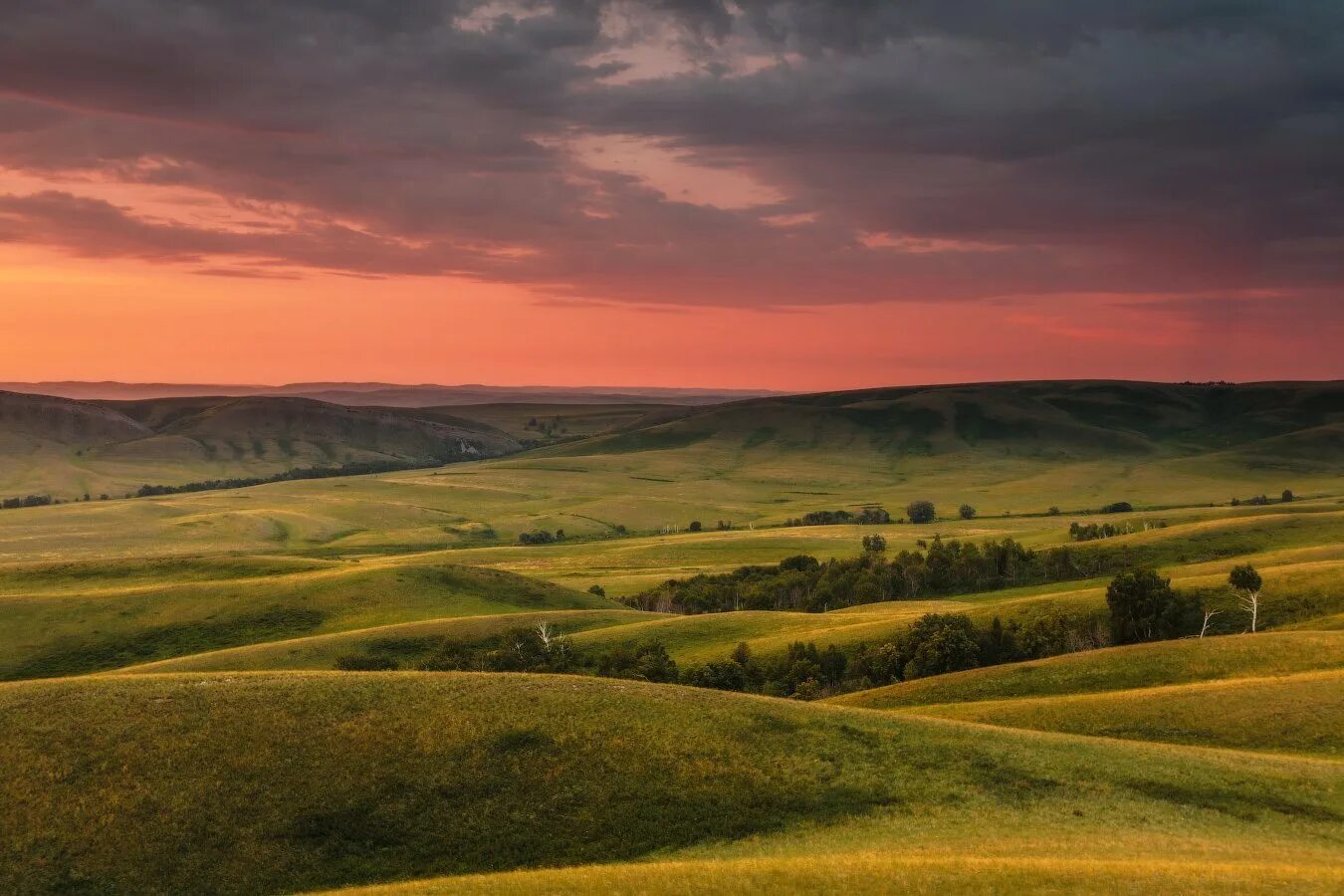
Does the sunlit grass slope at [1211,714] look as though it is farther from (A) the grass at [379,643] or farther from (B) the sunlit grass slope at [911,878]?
(A) the grass at [379,643]

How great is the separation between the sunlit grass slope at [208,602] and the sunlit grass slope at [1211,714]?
340 feet

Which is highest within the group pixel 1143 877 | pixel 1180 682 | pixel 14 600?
pixel 1143 877

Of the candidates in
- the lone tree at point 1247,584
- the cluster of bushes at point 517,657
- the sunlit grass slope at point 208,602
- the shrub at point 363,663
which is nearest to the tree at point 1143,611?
the lone tree at point 1247,584

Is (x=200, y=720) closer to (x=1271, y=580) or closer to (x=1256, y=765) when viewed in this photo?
(x=1256, y=765)

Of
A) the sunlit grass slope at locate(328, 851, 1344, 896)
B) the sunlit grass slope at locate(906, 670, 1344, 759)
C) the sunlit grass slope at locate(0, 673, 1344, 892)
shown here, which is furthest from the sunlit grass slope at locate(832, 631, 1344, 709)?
the sunlit grass slope at locate(328, 851, 1344, 896)

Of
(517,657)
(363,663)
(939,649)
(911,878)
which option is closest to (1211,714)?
(939,649)

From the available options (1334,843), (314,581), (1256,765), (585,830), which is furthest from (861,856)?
(314,581)

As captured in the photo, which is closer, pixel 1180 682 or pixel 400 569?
pixel 1180 682

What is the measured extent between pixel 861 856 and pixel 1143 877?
1061 centimetres

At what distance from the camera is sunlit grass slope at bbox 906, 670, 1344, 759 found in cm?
6588

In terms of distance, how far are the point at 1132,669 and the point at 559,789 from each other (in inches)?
2452

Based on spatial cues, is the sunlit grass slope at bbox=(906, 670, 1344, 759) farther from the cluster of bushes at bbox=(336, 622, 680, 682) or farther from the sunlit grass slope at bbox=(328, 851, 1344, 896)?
the cluster of bushes at bbox=(336, 622, 680, 682)

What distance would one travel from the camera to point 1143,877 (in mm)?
35312

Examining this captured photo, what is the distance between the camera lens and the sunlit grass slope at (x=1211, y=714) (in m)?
65.9
